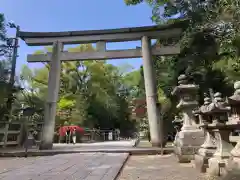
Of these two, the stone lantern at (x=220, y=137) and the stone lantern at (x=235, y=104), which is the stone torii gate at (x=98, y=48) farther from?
the stone lantern at (x=235, y=104)

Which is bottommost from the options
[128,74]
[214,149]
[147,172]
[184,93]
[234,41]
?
[147,172]

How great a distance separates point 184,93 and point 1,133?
8486mm

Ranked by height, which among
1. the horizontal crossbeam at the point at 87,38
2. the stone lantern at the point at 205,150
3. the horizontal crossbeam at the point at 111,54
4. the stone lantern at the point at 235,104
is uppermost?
the horizontal crossbeam at the point at 87,38

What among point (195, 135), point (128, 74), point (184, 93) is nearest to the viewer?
point (195, 135)

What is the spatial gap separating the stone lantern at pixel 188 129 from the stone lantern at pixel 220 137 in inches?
78.3

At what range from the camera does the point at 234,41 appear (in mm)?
9016

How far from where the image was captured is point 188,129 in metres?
7.24

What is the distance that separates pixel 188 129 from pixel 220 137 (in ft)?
8.18

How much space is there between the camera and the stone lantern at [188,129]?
22.6 feet

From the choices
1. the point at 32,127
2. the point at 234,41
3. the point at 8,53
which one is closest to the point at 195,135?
the point at 234,41

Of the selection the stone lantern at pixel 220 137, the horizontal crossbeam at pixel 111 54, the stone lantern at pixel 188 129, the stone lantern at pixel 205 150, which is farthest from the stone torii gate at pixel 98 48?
the stone lantern at pixel 220 137

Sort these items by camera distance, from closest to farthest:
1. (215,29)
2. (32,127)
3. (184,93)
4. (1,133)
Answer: (184,93), (215,29), (1,133), (32,127)

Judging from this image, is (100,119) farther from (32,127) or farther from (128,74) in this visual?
(32,127)

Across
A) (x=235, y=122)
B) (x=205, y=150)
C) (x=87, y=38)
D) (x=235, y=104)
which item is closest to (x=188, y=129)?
(x=205, y=150)
